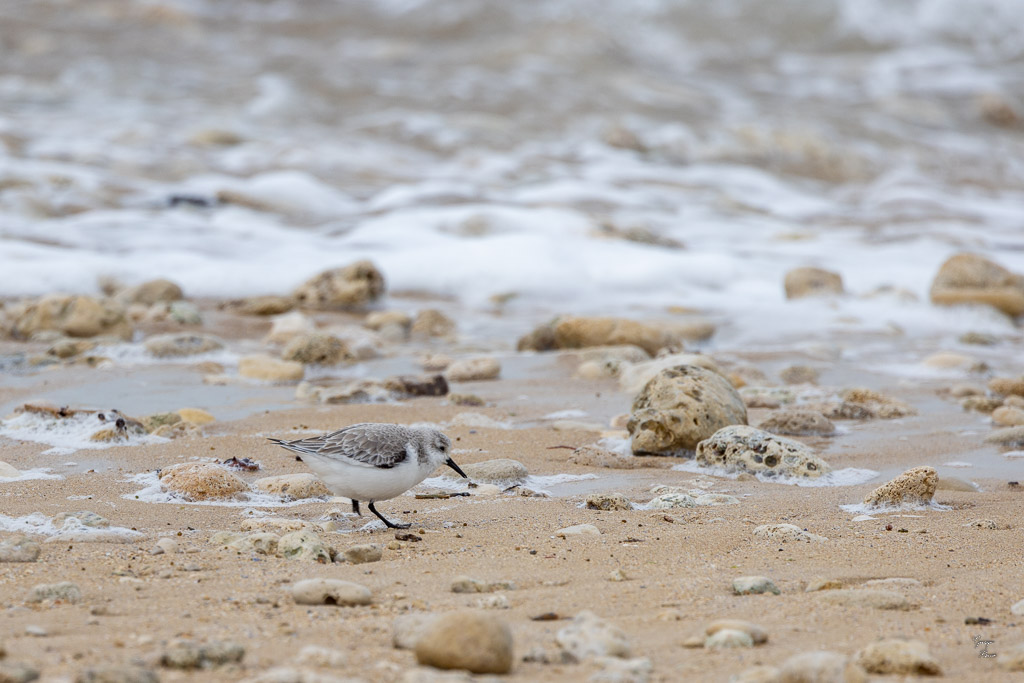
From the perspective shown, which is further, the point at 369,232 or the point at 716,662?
the point at 369,232

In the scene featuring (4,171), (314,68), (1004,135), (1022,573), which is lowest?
(1022,573)

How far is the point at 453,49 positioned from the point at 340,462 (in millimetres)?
23446

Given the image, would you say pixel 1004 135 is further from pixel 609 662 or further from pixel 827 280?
pixel 609 662

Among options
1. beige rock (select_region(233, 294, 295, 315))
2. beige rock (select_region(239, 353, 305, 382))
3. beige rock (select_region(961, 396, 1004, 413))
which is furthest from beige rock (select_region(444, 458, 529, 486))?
beige rock (select_region(233, 294, 295, 315))

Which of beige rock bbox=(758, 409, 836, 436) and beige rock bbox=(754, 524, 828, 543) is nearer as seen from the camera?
beige rock bbox=(754, 524, 828, 543)

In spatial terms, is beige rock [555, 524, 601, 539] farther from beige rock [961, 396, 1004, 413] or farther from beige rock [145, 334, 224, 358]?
beige rock [145, 334, 224, 358]

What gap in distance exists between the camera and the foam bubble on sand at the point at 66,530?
3943 mm

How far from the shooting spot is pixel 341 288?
34.7 feet

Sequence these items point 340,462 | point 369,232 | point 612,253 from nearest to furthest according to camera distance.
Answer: point 340,462
point 612,253
point 369,232

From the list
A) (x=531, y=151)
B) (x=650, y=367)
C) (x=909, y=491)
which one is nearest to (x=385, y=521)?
(x=909, y=491)

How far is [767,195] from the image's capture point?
1820 centimetres

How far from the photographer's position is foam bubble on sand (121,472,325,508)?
4598 mm

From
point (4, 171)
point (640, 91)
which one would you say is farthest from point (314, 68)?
point (4, 171)

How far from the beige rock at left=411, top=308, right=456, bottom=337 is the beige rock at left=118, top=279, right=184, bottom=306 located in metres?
2.52
